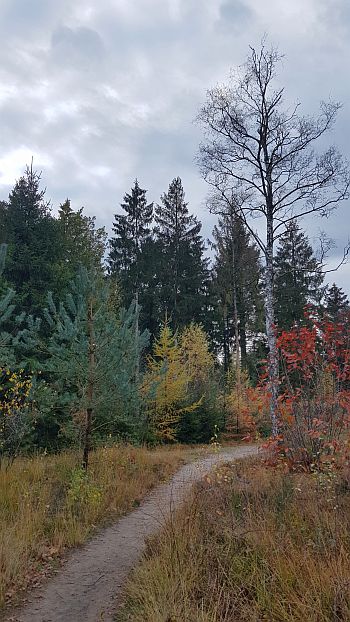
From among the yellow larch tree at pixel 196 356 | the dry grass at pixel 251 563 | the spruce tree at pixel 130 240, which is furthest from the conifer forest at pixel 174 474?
the spruce tree at pixel 130 240

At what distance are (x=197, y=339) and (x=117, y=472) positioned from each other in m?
15.5

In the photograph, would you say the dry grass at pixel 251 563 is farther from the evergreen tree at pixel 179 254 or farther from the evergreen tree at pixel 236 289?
the evergreen tree at pixel 179 254

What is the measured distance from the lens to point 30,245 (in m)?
18.1

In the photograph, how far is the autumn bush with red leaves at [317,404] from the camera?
6.98 metres

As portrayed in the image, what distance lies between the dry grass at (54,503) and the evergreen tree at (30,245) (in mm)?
9260

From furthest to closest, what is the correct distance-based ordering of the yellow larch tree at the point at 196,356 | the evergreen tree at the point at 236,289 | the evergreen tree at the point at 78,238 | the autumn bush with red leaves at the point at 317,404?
the evergreen tree at the point at 236,289, the yellow larch tree at the point at 196,356, the evergreen tree at the point at 78,238, the autumn bush with red leaves at the point at 317,404

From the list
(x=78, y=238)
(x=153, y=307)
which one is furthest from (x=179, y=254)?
(x=78, y=238)

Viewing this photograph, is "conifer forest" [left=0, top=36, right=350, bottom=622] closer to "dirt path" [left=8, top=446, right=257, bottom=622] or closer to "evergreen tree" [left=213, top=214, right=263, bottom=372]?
"dirt path" [left=8, top=446, right=257, bottom=622]

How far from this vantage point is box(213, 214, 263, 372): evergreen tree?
26641 millimetres

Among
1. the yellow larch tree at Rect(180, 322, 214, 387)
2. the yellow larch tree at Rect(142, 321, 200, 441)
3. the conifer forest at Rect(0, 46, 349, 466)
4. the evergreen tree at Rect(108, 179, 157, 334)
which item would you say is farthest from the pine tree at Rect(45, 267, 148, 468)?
the evergreen tree at Rect(108, 179, 157, 334)

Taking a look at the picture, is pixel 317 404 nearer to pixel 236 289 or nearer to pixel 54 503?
pixel 54 503

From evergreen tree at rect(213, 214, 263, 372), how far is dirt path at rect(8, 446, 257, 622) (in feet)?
62.8

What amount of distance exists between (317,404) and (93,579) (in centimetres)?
435

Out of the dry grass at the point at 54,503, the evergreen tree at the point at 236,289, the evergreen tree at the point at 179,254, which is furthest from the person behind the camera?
A: the evergreen tree at the point at 179,254
